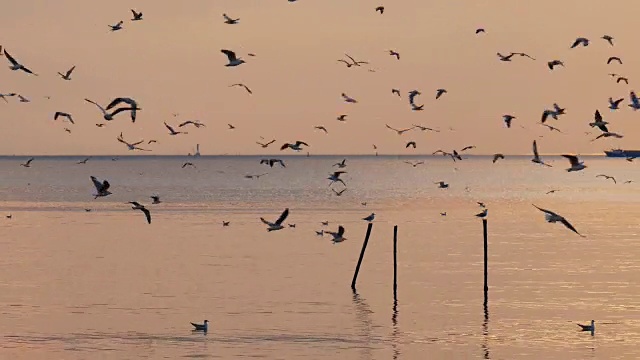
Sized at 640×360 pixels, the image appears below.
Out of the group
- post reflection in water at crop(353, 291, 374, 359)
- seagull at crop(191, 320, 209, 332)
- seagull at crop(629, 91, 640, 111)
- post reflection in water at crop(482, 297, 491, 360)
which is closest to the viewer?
post reflection in water at crop(482, 297, 491, 360)

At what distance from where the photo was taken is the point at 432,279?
6619cm

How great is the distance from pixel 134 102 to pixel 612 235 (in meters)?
57.8

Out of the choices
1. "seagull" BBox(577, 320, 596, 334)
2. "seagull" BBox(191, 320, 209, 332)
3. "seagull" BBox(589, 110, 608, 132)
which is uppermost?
"seagull" BBox(589, 110, 608, 132)

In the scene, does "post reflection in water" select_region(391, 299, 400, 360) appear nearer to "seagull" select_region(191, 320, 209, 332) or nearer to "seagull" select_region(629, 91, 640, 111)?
"seagull" select_region(191, 320, 209, 332)

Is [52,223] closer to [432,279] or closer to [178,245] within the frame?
[178,245]

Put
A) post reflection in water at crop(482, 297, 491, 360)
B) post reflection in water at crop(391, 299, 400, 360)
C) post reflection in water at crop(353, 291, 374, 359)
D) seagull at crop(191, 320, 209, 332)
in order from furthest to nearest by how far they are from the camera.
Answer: seagull at crop(191, 320, 209, 332) → post reflection in water at crop(353, 291, 374, 359) → post reflection in water at crop(482, 297, 491, 360) → post reflection in water at crop(391, 299, 400, 360)

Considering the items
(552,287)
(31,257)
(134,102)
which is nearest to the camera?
(134,102)

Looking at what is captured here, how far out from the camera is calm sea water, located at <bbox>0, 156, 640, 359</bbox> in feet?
154

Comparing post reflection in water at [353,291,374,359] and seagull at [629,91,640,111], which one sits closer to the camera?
post reflection in water at [353,291,374,359]

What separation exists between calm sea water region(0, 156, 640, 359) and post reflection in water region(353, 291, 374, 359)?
0.08m

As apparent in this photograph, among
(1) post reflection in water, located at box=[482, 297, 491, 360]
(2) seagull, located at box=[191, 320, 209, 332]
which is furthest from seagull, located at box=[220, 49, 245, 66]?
(1) post reflection in water, located at box=[482, 297, 491, 360]

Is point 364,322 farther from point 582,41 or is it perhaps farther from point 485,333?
point 582,41

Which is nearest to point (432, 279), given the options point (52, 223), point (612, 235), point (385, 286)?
point (385, 286)

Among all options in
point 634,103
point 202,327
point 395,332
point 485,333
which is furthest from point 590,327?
point 202,327
